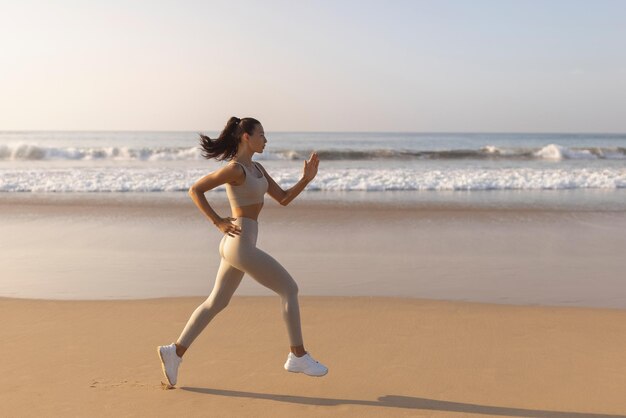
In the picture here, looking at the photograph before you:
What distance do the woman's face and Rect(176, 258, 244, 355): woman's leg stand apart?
0.74m

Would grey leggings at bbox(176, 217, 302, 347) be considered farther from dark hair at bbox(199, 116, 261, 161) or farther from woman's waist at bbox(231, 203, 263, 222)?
dark hair at bbox(199, 116, 261, 161)

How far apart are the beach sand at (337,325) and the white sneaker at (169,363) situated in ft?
0.40

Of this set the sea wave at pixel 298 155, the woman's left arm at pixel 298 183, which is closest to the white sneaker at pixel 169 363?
the woman's left arm at pixel 298 183

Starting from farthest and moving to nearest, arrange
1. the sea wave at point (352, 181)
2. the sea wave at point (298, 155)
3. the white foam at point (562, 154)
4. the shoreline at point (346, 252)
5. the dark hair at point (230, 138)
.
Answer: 1. the white foam at point (562, 154)
2. the sea wave at point (298, 155)
3. the sea wave at point (352, 181)
4. the shoreline at point (346, 252)
5. the dark hair at point (230, 138)

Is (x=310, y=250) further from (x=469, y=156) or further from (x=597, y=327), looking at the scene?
(x=469, y=156)

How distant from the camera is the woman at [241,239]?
4.16 meters

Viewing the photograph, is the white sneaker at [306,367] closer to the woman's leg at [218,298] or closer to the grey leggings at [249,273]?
the grey leggings at [249,273]

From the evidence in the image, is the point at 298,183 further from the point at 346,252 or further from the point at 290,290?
the point at 346,252

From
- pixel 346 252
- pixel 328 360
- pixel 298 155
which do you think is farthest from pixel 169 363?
pixel 298 155

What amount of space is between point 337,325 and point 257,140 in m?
2.14

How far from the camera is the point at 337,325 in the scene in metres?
5.77

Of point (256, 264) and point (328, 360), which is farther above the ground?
point (256, 264)

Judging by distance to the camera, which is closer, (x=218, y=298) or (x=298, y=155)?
(x=218, y=298)

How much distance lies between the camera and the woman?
4160mm
